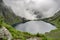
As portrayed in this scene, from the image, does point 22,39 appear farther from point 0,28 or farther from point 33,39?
point 0,28

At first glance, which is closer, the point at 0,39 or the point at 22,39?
the point at 0,39

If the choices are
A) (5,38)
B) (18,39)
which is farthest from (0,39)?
(18,39)

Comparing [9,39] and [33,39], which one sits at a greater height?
[33,39]

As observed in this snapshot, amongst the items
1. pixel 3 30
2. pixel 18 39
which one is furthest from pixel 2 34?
pixel 18 39

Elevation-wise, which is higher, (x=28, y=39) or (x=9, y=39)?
(x=28, y=39)

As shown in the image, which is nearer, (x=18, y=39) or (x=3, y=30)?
(x=3, y=30)

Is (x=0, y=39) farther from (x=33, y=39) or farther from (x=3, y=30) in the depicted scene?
(x=33, y=39)

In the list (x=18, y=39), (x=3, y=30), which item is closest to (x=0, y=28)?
(x=3, y=30)

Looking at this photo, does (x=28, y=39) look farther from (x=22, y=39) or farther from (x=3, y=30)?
(x=3, y=30)
